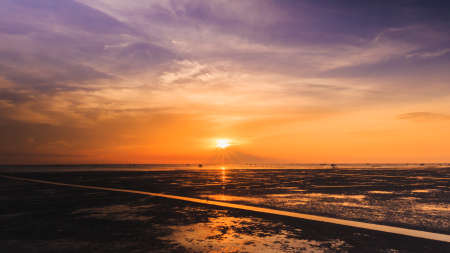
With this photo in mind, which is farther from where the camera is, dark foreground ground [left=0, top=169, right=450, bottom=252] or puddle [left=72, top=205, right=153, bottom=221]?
puddle [left=72, top=205, right=153, bottom=221]

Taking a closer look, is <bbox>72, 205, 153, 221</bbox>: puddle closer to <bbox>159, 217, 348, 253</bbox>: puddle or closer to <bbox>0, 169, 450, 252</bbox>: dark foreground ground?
<bbox>0, 169, 450, 252</bbox>: dark foreground ground

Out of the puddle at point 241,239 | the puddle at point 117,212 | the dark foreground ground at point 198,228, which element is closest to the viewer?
the puddle at point 241,239

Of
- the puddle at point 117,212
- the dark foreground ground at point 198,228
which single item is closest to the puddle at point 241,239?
the dark foreground ground at point 198,228

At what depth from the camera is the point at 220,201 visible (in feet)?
A: 41.3

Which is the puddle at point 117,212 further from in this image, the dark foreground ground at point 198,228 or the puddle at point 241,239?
the puddle at point 241,239

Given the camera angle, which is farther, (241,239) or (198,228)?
(198,228)

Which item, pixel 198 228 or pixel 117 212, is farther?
pixel 117 212

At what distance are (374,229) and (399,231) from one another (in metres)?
0.51

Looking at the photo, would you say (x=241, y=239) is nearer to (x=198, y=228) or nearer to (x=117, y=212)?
(x=198, y=228)

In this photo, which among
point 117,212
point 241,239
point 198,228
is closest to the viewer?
point 241,239

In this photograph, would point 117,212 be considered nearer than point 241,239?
No

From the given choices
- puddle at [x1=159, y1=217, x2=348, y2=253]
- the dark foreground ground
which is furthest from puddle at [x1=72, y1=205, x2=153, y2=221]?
puddle at [x1=159, y1=217, x2=348, y2=253]

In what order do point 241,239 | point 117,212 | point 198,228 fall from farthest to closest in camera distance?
point 117,212, point 198,228, point 241,239

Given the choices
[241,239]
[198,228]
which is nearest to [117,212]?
[198,228]
